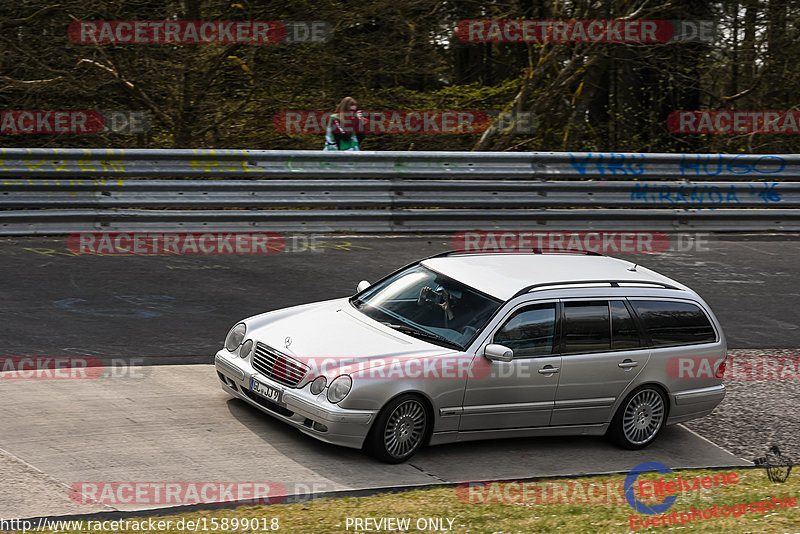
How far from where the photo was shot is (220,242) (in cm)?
1359

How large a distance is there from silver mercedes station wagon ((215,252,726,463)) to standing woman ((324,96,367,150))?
6.95 meters

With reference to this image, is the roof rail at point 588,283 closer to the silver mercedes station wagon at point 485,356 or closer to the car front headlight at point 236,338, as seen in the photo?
the silver mercedes station wagon at point 485,356

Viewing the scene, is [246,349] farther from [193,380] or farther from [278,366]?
[193,380]

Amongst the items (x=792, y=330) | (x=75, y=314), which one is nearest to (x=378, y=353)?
(x=75, y=314)

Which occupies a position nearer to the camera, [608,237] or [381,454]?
[381,454]

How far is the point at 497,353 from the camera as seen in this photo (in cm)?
763

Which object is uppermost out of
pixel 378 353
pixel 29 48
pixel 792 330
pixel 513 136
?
pixel 29 48

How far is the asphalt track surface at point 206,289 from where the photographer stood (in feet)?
31.8

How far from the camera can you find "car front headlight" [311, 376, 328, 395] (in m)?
7.28

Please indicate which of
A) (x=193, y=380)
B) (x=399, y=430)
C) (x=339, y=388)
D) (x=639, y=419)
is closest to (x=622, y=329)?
(x=639, y=419)

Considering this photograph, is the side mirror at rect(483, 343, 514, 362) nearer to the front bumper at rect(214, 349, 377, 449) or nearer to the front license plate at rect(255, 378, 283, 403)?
the front bumper at rect(214, 349, 377, 449)

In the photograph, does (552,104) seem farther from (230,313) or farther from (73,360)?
(73,360)

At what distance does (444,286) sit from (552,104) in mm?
12111

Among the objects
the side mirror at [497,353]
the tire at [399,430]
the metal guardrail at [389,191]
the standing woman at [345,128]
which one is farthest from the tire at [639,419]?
the standing woman at [345,128]
